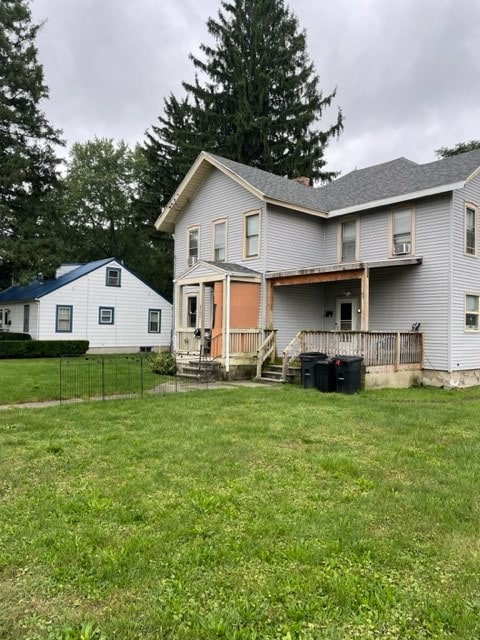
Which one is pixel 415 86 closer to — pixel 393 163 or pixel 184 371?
pixel 393 163

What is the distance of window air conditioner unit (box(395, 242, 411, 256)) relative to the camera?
14281mm

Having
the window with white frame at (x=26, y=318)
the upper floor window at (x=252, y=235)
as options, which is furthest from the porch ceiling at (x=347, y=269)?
the window with white frame at (x=26, y=318)

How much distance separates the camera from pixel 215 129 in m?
30.5

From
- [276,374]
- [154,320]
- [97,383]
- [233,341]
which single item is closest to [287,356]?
[276,374]

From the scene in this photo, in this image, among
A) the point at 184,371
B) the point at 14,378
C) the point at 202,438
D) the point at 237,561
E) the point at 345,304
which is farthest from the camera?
the point at 345,304

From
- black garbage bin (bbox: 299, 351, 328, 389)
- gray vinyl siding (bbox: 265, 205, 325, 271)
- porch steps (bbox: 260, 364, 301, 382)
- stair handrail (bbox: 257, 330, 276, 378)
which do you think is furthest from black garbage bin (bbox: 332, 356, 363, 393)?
gray vinyl siding (bbox: 265, 205, 325, 271)

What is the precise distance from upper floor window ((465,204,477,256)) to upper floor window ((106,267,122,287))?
1772 cm

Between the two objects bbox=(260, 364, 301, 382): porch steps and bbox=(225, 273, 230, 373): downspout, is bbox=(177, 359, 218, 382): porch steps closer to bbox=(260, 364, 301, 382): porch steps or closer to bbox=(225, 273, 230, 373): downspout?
bbox=(225, 273, 230, 373): downspout

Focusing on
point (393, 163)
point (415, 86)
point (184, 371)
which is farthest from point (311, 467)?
point (415, 86)

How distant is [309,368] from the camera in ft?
39.3

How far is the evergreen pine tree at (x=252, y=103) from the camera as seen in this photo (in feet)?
97.3

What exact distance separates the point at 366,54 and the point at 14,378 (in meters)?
17.3

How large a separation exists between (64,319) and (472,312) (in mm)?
18686

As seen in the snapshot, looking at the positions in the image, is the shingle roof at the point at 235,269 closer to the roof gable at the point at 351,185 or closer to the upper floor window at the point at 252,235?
the upper floor window at the point at 252,235
